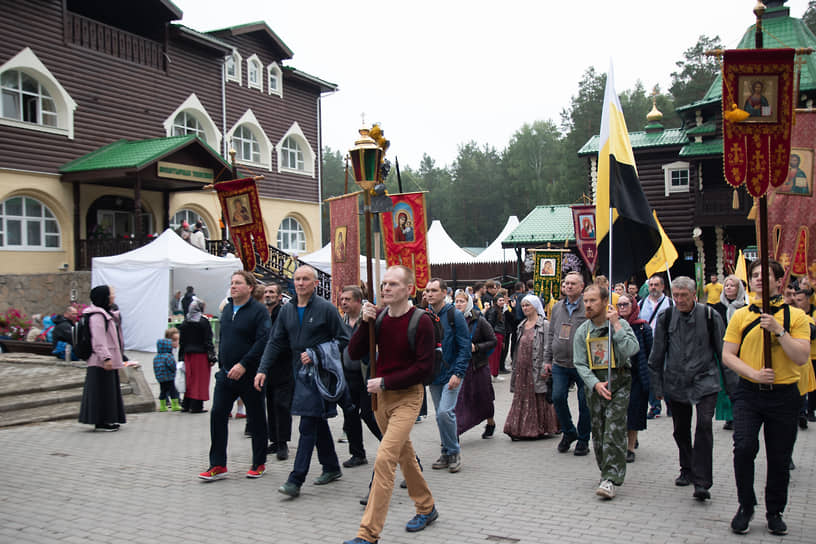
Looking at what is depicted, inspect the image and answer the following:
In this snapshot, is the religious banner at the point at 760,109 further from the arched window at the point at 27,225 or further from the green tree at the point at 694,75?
the green tree at the point at 694,75

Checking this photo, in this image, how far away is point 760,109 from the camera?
4883 mm

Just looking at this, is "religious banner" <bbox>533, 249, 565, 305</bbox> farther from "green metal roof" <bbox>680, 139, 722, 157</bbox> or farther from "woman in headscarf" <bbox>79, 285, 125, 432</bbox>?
"green metal roof" <bbox>680, 139, 722, 157</bbox>

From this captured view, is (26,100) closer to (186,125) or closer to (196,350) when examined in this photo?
(186,125)

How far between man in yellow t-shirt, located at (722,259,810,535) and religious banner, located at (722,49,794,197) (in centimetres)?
79

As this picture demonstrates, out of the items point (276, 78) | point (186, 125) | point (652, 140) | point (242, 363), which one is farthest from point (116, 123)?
point (652, 140)

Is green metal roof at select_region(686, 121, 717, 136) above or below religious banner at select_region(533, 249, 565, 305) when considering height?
above

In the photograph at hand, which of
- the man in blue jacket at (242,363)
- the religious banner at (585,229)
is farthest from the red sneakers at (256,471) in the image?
the religious banner at (585,229)

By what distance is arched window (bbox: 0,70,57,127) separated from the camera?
69.1ft

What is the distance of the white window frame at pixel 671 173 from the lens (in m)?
30.3

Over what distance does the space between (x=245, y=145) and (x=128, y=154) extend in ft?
27.5

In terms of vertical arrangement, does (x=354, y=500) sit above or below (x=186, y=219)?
below

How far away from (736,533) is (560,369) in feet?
9.58

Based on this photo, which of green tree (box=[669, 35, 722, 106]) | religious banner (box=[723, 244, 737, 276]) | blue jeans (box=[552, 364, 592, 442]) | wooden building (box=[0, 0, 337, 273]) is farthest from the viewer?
green tree (box=[669, 35, 722, 106])

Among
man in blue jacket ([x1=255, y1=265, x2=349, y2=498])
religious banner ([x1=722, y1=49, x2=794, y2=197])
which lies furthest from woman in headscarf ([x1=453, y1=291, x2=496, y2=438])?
religious banner ([x1=722, y1=49, x2=794, y2=197])
